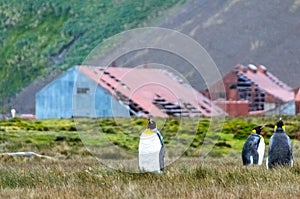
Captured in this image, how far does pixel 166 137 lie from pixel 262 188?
964 centimetres

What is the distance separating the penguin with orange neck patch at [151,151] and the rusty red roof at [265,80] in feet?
208

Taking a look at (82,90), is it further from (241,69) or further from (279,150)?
(241,69)

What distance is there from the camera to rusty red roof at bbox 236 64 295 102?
78750 millimetres

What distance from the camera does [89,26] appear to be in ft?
359

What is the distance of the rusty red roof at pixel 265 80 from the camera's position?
7875 cm

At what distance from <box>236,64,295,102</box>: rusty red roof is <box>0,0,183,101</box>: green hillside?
18.5 meters

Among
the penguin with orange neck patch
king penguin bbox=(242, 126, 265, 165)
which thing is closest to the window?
the penguin with orange neck patch

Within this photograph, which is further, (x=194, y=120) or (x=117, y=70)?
(x=117, y=70)

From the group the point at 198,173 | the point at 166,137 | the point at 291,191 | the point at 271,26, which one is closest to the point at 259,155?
the point at 166,137

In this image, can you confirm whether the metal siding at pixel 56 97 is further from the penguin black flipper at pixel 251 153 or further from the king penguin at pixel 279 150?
the king penguin at pixel 279 150

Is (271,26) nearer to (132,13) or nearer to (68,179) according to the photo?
(132,13)

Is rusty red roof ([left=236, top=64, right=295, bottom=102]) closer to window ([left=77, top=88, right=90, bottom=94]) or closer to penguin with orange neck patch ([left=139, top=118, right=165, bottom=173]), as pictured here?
window ([left=77, top=88, right=90, bottom=94])

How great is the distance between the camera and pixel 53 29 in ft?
366

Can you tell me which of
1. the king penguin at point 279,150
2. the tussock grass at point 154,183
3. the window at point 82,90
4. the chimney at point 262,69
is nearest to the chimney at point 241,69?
the chimney at point 262,69
